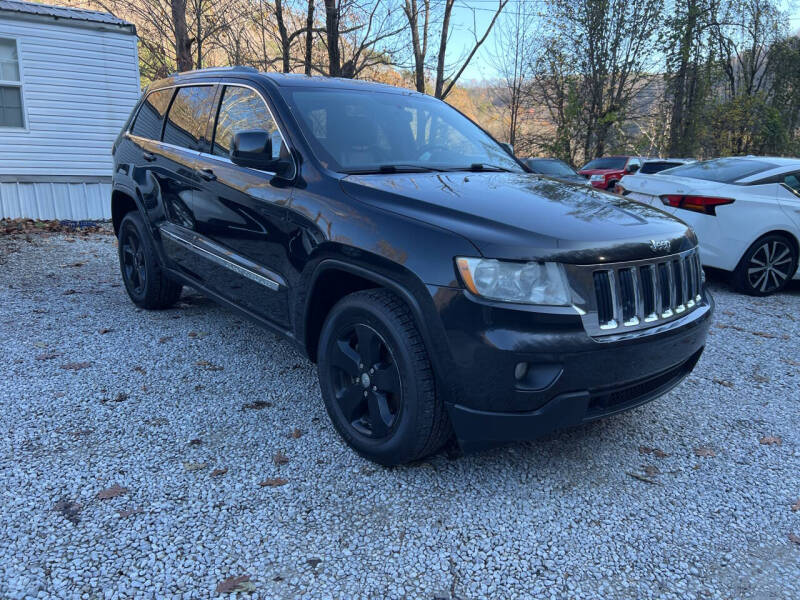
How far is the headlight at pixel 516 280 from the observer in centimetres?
235

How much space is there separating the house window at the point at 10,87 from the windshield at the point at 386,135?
411 inches

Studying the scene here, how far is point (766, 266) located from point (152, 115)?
6474mm

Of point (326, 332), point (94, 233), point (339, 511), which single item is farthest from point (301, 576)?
point (94, 233)

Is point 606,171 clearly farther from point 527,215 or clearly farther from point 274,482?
point 274,482

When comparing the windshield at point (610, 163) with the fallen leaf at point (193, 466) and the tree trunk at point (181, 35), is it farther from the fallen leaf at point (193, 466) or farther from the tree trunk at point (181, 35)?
the fallen leaf at point (193, 466)

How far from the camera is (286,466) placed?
2896 mm

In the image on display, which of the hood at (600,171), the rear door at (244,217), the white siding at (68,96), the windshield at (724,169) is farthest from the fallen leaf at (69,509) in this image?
the hood at (600,171)

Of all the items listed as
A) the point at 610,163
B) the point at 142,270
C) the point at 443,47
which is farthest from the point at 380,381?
the point at 443,47

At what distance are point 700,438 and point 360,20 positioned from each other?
18516 mm

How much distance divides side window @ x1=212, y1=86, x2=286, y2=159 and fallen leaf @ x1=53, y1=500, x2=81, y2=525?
1979 mm

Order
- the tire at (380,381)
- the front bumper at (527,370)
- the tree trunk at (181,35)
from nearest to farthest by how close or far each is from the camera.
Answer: the front bumper at (527,370), the tire at (380,381), the tree trunk at (181,35)

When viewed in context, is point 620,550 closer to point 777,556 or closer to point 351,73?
point 777,556

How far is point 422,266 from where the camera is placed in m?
2.46

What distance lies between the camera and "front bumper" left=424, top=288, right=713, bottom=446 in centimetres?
232
